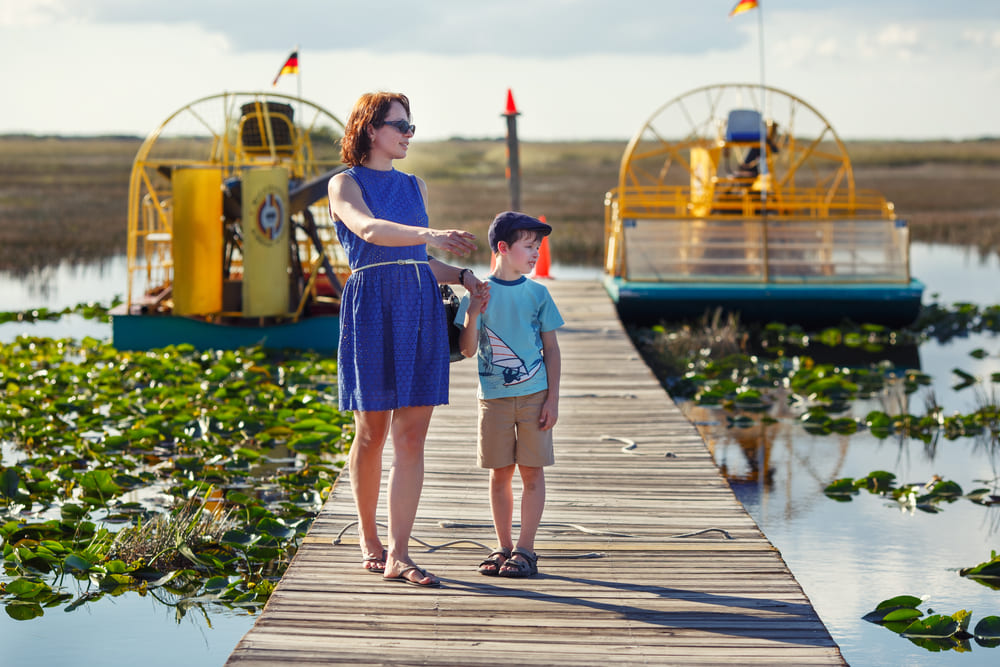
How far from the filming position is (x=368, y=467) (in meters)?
4.74

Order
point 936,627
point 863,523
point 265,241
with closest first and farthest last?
1. point 936,627
2. point 863,523
3. point 265,241

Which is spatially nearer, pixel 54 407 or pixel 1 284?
pixel 54 407

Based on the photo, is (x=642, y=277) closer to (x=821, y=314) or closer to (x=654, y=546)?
(x=821, y=314)

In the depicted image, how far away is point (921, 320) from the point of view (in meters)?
17.8

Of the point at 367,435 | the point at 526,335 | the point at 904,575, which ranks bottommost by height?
the point at 904,575

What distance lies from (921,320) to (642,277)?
15.6ft

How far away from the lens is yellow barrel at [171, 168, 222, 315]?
13.7 metres

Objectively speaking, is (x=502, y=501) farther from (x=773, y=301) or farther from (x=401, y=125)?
(x=773, y=301)

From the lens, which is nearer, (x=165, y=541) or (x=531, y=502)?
(x=531, y=502)

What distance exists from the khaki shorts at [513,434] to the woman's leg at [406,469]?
11.0 inches

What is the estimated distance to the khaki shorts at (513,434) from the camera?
4770mm

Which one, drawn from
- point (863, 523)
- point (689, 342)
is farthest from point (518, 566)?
point (689, 342)

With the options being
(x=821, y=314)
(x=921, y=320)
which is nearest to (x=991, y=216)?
(x=921, y=320)

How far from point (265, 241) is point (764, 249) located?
21.8 ft
